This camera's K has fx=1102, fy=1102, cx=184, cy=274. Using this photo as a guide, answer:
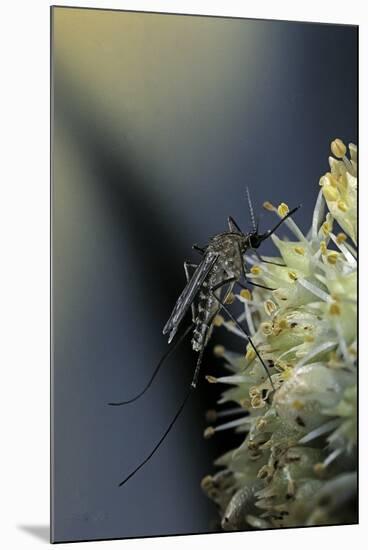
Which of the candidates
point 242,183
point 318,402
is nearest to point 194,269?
point 242,183

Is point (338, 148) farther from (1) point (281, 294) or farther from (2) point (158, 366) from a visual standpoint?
(2) point (158, 366)

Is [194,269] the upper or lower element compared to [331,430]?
upper

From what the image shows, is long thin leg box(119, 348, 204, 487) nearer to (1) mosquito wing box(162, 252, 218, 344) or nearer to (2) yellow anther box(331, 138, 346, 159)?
(1) mosquito wing box(162, 252, 218, 344)

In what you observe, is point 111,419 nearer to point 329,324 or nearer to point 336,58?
point 329,324

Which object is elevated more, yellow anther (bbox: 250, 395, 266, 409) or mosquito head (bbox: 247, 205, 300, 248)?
mosquito head (bbox: 247, 205, 300, 248)


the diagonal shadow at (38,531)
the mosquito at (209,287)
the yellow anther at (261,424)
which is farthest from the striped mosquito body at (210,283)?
the diagonal shadow at (38,531)

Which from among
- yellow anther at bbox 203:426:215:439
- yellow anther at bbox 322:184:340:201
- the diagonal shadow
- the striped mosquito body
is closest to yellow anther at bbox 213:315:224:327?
the striped mosquito body
